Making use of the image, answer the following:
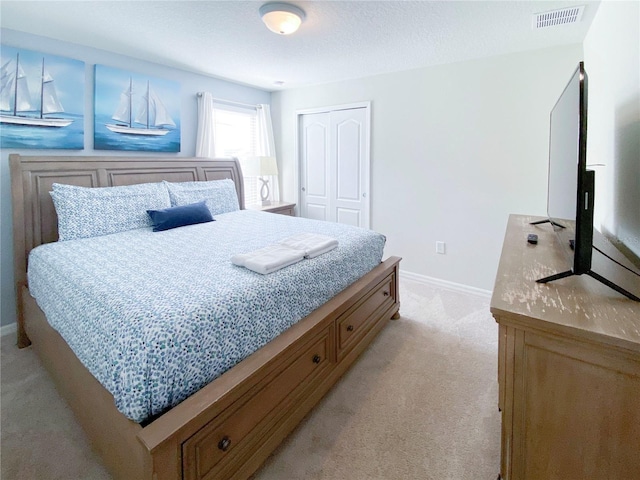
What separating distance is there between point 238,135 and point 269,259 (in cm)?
317

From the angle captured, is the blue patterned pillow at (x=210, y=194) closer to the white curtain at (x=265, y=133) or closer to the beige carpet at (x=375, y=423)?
the white curtain at (x=265, y=133)

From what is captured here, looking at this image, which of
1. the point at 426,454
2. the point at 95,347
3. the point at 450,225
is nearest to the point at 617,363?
the point at 426,454

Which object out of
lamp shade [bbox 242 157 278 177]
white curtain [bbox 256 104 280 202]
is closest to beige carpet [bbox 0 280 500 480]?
lamp shade [bbox 242 157 278 177]

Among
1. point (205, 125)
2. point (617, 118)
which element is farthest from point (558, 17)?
point (205, 125)

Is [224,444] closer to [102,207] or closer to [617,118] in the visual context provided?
[102,207]

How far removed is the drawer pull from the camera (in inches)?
51.0

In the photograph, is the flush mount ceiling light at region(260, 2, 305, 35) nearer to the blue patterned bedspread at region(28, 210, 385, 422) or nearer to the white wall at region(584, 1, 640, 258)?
the blue patterned bedspread at region(28, 210, 385, 422)

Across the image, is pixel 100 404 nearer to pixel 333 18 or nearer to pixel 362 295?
pixel 362 295

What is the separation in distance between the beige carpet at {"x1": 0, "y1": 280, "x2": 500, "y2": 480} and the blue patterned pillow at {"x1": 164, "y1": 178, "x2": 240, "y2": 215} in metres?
1.64

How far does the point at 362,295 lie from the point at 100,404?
1.52 metres

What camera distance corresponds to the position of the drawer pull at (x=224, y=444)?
130 cm

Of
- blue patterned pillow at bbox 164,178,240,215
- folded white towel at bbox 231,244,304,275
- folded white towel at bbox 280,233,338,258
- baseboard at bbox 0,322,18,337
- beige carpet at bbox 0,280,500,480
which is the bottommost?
beige carpet at bbox 0,280,500,480

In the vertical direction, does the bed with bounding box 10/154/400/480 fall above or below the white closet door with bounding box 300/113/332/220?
below

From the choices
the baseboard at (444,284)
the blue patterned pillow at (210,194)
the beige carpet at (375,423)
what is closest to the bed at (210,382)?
the beige carpet at (375,423)
